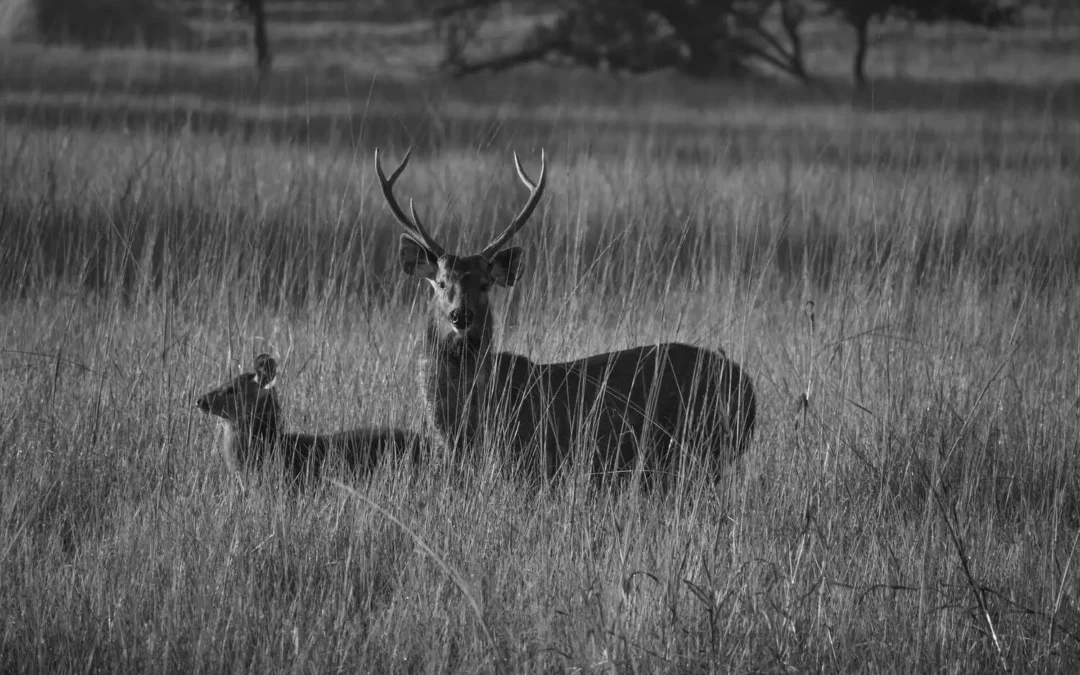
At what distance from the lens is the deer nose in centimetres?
431

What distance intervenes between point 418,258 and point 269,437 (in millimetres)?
864

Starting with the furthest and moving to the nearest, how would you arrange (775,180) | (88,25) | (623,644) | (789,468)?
(88,25) < (775,180) < (789,468) < (623,644)

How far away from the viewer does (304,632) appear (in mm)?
3182

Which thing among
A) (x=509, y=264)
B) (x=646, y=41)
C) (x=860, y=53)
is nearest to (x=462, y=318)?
(x=509, y=264)

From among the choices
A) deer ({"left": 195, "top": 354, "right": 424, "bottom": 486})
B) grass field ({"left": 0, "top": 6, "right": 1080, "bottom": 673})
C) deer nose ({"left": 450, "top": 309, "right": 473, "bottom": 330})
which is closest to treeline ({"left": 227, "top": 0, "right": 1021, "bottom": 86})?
grass field ({"left": 0, "top": 6, "right": 1080, "bottom": 673})

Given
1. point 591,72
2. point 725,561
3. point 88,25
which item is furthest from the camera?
point 88,25

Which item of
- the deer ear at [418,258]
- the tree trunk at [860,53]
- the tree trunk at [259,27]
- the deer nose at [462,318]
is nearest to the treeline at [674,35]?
the tree trunk at [860,53]

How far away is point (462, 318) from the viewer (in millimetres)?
4312

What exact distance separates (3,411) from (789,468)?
2749 millimetres

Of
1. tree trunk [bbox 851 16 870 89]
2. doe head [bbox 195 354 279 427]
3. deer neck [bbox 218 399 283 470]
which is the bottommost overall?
deer neck [bbox 218 399 283 470]

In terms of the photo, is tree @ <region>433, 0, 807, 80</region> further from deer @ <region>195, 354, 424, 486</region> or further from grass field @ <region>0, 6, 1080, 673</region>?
deer @ <region>195, 354, 424, 486</region>

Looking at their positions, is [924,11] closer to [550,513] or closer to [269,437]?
[269,437]

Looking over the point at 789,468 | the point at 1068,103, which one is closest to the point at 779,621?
the point at 789,468

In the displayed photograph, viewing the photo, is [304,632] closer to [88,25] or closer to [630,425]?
[630,425]
